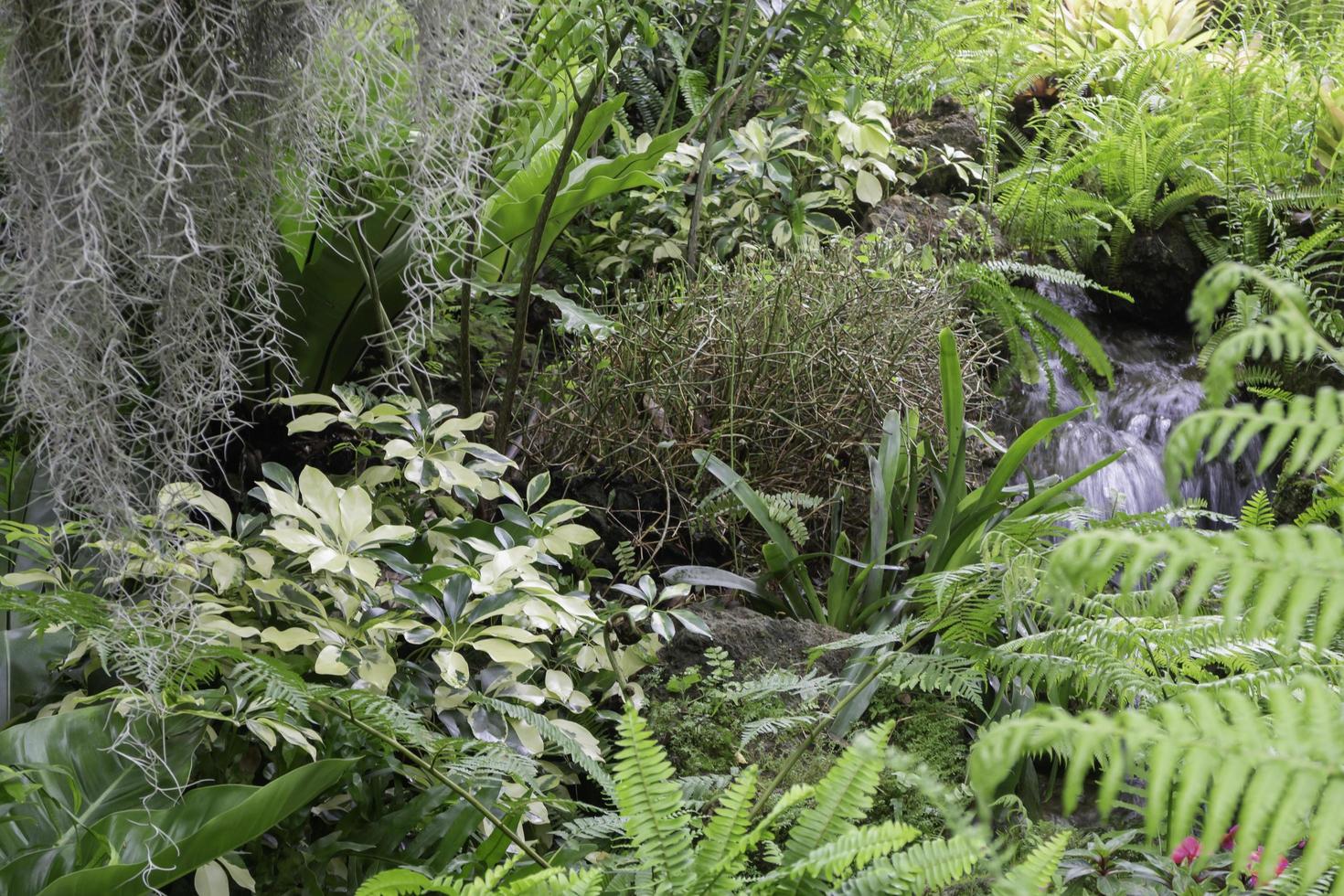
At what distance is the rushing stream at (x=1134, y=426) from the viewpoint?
3693mm

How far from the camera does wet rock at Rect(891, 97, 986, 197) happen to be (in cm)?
471

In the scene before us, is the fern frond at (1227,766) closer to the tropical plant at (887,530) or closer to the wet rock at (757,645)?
the wet rock at (757,645)

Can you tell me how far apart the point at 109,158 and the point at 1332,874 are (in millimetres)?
1650

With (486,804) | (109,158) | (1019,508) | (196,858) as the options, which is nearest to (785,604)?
(1019,508)

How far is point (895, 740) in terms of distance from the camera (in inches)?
82.7

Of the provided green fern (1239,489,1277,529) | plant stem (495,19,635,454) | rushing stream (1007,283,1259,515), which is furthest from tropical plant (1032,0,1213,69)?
plant stem (495,19,635,454)

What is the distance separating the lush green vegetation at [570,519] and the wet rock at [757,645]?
0.01 meters

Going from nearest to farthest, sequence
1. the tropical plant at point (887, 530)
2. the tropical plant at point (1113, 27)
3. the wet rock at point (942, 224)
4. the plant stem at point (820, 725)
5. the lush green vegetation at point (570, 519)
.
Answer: the lush green vegetation at point (570, 519), the plant stem at point (820, 725), the tropical plant at point (887, 530), the wet rock at point (942, 224), the tropical plant at point (1113, 27)

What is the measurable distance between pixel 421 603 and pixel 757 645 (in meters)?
0.79

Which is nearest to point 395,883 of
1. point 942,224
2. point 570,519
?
point 570,519

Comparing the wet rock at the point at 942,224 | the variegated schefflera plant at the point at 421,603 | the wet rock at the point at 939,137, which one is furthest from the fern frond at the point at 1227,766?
the wet rock at the point at 939,137

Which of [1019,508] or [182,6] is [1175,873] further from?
[182,6]

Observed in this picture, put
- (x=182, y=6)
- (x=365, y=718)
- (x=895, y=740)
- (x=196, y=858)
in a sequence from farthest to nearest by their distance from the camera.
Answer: (x=895, y=740), (x=365, y=718), (x=196, y=858), (x=182, y=6)

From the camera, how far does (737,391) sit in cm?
279
